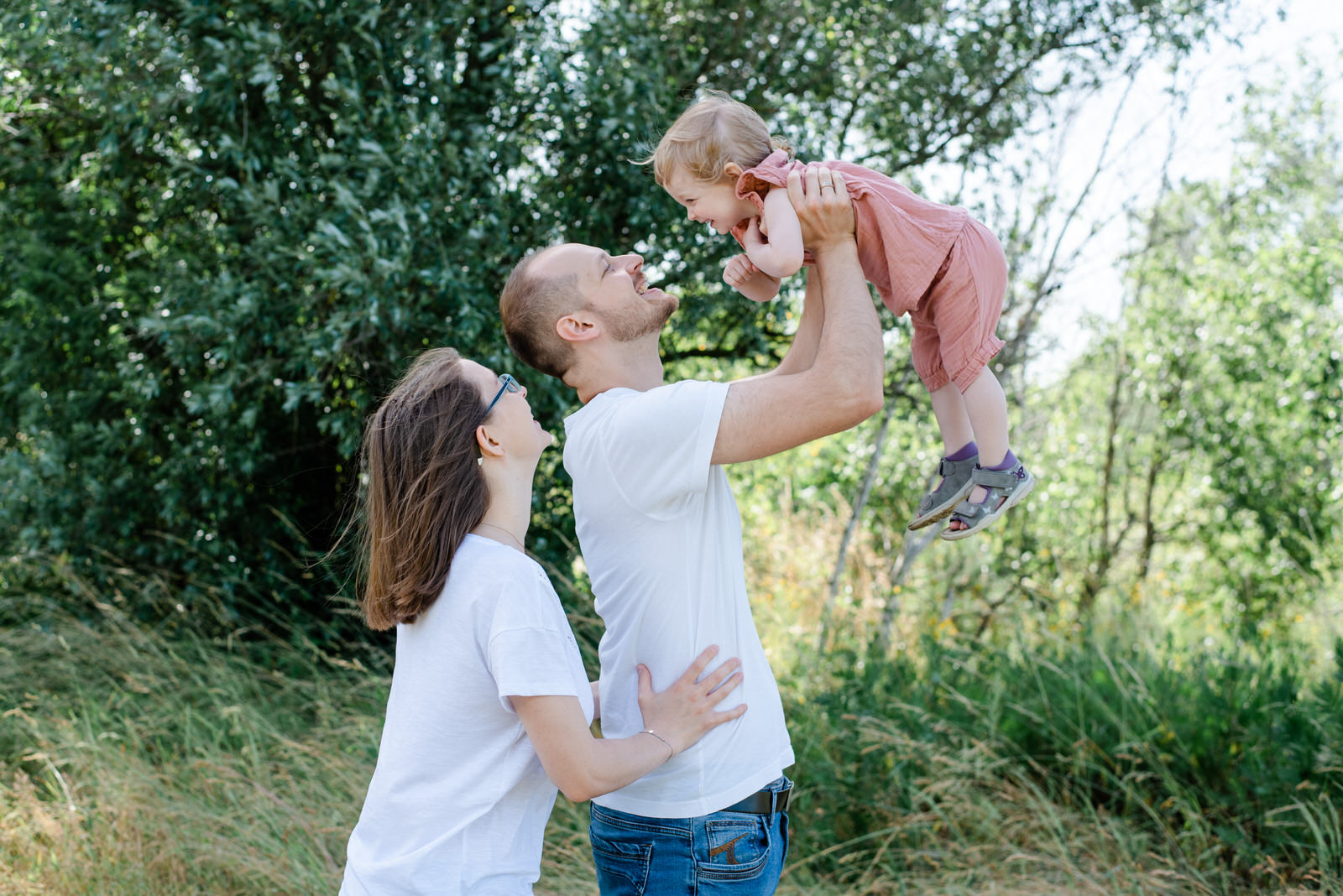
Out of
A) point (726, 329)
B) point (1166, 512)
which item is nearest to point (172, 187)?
point (726, 329)

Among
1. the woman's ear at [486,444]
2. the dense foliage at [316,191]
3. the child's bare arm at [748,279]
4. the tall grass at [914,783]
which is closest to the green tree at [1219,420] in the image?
the dense foliage at [316,191]

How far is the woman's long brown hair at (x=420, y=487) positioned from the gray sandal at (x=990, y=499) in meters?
0.95

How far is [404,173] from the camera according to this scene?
458cm

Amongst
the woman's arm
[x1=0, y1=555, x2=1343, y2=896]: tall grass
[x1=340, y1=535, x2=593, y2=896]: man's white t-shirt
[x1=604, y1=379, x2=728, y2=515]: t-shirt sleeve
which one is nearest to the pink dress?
[x1=604, y1=379, x2=728, y2=515]: t-shirt sleeve

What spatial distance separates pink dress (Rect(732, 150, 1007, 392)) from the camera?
2.05m

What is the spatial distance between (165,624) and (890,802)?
A: 150 inches

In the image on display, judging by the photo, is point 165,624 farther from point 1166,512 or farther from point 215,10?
point 1166,512

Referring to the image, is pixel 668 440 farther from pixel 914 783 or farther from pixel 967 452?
pixel 914 783

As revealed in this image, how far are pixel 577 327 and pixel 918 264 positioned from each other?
680 mm

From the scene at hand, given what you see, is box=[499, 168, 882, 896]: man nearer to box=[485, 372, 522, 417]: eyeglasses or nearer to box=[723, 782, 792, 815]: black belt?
box=[723, 782, 792, 815]: black belt

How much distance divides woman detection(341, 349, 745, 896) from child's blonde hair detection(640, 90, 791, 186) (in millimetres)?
801

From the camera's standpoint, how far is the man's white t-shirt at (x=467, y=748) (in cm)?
163

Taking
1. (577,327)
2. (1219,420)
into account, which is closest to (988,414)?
(577,327)

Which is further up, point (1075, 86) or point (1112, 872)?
point (1075, 86)
